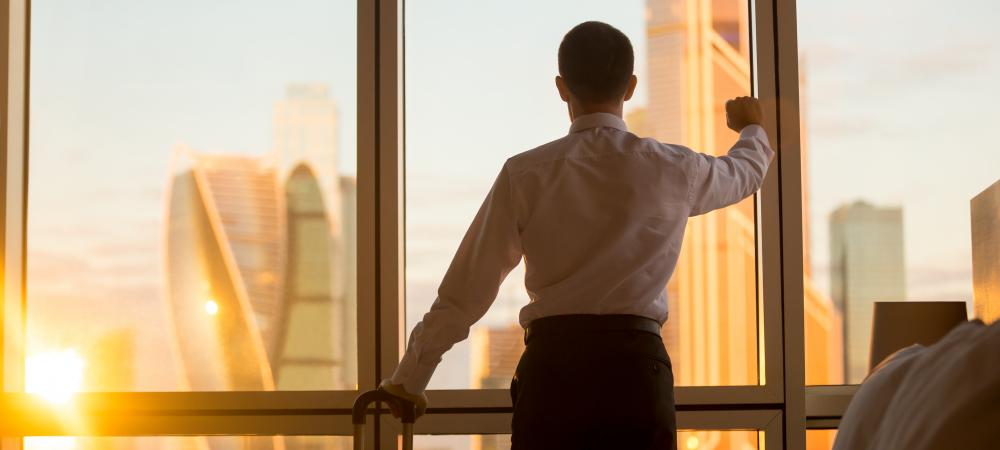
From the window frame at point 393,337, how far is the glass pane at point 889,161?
103 millimetres

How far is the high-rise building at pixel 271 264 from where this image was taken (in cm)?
273

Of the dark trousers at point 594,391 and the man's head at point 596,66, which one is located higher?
the man's head at point 596,66

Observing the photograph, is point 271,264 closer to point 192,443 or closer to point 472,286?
point 192,443

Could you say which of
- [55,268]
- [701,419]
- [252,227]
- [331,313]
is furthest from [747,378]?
[55,268]

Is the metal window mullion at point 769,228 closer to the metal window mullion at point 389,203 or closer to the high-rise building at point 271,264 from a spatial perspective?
the metal window mullion at point 389,203

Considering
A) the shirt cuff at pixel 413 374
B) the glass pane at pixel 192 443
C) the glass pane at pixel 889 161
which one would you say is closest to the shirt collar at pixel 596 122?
the shirt cuff at pixel 413 374

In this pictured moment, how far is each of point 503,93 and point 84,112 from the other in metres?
1.20

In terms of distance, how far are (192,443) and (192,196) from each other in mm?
682

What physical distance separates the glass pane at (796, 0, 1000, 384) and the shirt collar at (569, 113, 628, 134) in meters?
0.95

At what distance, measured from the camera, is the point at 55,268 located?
2818 mm

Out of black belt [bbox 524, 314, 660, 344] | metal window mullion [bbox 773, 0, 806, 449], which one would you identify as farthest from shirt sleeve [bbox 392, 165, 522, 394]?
metal window mullion [bbox 773, 0, 806, 449]

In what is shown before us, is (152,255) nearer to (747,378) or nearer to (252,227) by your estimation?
(252,227)

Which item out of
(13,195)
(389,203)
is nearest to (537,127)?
(389,203)

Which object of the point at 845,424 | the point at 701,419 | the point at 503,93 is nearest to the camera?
the point at 845,424
